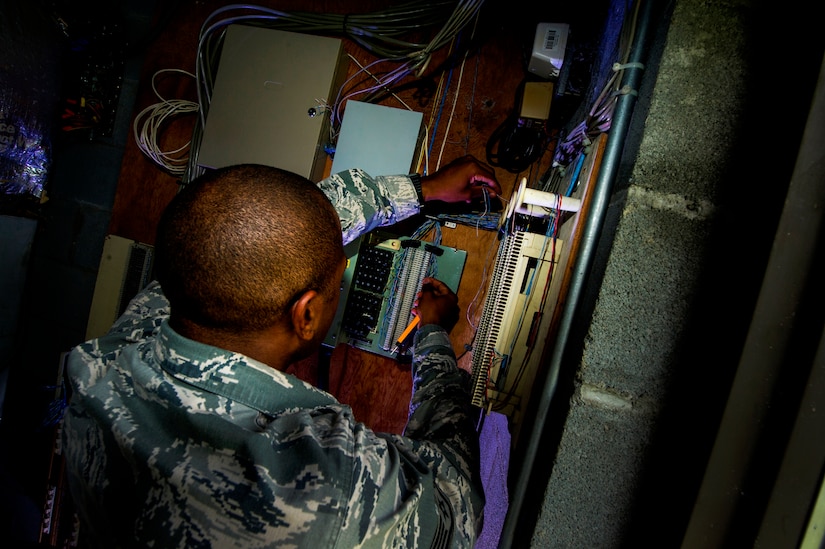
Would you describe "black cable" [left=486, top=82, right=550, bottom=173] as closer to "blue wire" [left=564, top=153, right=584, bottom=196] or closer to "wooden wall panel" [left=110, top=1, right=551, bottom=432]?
"wooden wall panel" [left=110, top=1, right=551, bottom=432]

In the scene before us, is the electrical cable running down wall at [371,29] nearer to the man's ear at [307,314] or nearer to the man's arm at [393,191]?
the man's arm at [393,191]

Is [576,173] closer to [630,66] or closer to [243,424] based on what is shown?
[630,66]

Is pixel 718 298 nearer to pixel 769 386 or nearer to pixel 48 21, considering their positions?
pixel 769 386

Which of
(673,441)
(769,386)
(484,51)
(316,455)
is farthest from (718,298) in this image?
(484,51)

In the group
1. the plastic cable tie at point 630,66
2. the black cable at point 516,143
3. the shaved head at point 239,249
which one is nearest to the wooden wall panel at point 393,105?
the black cable at point 516,143

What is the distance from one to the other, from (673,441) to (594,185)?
0.56 meters

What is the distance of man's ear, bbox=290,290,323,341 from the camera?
0.81m

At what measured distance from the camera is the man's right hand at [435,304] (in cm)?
149

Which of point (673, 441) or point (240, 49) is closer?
point (673, 441)

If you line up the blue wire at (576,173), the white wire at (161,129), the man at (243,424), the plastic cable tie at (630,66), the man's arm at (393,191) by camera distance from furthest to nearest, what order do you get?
the white wire at (161,129) < the man's arm at (393,191) < the blue wire at (576,173) < the plastic cable tie at (630,66) < the man at (243,424)

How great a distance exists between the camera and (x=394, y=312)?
155 cm

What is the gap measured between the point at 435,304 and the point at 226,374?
890mm

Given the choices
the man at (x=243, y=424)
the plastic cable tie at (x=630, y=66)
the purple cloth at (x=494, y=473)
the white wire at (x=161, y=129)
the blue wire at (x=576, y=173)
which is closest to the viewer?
the man at (x=243, y=424)

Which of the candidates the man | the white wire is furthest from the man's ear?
the white wire
